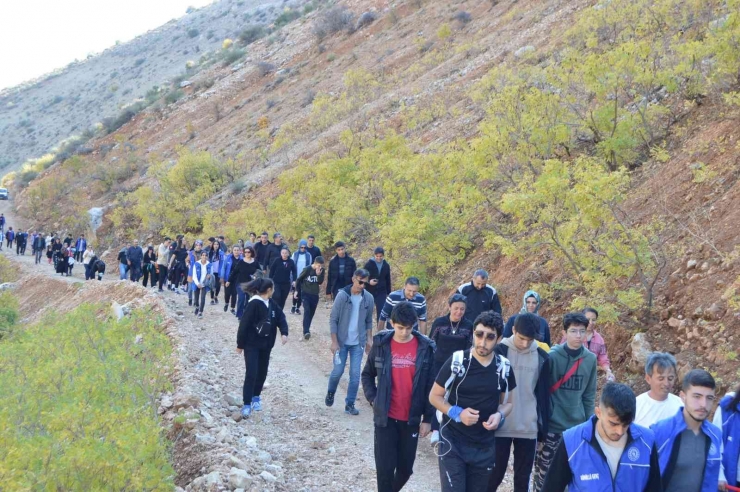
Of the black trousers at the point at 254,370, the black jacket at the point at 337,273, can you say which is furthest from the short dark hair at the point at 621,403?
the black jacket at the point at 337,273

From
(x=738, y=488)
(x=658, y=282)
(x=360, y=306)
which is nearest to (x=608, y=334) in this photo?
(x=658, y=282)

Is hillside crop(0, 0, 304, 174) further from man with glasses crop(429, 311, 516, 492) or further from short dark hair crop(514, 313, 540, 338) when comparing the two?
man with glasses crop(429, 311, 516, 492)

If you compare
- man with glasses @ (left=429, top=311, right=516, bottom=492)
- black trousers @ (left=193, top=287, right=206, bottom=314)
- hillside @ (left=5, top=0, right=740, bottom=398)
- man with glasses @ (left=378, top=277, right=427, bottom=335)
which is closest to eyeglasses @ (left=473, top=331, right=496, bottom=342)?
man with glasses @ (left=429, top=311, right=516, bottom=492)

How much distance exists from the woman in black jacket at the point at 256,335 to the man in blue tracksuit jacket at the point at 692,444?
5139mm

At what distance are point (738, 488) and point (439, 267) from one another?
1018 centimetres

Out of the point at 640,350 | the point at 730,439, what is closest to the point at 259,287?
the point at 640,350

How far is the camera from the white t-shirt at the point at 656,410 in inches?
181

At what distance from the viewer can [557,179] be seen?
898cm

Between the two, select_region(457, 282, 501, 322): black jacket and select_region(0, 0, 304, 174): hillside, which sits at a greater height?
select_region(0, 0, 304, 174): hillside

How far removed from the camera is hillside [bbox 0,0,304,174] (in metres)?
78.4

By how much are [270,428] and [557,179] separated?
16.0 feet

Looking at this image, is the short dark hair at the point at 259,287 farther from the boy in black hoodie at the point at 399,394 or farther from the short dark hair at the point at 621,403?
the short dark hair at the point at 621,403

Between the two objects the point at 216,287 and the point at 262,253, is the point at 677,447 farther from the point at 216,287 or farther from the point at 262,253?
the point at 216,287

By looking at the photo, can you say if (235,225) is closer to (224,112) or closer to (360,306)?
(360,306)
